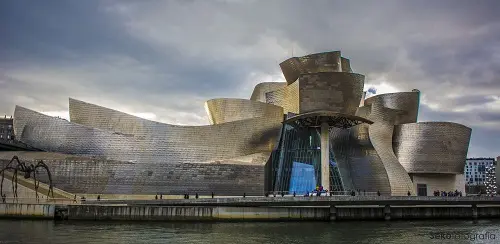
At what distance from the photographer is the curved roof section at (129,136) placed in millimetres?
41375

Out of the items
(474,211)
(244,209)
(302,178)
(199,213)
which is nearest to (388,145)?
(302,178)

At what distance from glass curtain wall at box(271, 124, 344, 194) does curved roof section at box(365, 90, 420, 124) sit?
28.2 feet

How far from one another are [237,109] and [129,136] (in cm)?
1058

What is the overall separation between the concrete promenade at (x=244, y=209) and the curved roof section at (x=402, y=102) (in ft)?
56.0

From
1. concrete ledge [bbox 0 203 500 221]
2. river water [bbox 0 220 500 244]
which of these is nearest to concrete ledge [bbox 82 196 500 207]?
concrete ledge [bbox 0 203 500 221]

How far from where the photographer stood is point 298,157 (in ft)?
148

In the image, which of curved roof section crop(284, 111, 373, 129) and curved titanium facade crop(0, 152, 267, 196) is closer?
curved titanium facade crop(0, 152, 267, 196)

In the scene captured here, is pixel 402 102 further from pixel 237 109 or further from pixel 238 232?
pixel 238 232

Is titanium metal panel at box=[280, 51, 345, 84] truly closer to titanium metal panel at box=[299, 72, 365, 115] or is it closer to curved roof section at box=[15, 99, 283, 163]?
titanium metal panel at box=[299, 72, 365, 115]

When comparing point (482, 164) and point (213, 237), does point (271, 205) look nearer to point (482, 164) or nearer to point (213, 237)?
point (213, 237)

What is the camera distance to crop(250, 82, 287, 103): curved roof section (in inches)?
2075

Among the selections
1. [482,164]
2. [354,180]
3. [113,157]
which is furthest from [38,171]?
[482,164]

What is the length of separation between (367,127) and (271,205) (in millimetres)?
19103

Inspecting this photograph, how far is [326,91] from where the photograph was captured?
42.4 m
